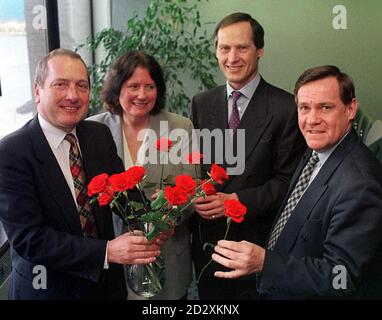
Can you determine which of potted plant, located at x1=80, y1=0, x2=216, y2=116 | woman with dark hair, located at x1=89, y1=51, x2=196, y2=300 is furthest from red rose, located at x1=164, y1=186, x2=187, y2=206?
potted plant, located at x1=80, y1=0, x2=216, y2=116

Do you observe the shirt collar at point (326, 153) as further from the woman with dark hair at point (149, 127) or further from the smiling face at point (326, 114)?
the woman with dark hair at point (149, 127)

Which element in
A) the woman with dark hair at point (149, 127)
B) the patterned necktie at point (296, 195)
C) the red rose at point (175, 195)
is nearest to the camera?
the red rose at point (175, 195)

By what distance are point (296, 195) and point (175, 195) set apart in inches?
13.9

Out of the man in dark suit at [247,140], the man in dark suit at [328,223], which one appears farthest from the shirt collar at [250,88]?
the man in dark suit at [328,223]

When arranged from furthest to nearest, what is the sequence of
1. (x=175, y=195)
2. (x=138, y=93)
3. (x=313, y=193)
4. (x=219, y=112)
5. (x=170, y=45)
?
(x=170, y=45) → (x=219, y=112) → (x=138, y=93) → (x=313, y=193) → (x=175, y=195)

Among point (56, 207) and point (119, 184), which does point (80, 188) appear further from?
point (119, 184)

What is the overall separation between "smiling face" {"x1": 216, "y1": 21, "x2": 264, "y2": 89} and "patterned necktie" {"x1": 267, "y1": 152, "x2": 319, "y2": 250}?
399 mm

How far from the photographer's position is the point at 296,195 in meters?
1.09

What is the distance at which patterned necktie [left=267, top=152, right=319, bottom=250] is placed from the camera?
1.09 m

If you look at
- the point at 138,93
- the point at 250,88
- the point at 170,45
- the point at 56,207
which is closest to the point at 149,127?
the point at 138,93

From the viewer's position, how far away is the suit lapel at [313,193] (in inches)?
38.7

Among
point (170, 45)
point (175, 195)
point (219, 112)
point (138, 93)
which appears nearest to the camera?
point (175, 195)

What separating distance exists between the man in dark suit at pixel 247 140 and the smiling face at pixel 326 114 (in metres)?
0.32

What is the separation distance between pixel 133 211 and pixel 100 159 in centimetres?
19
